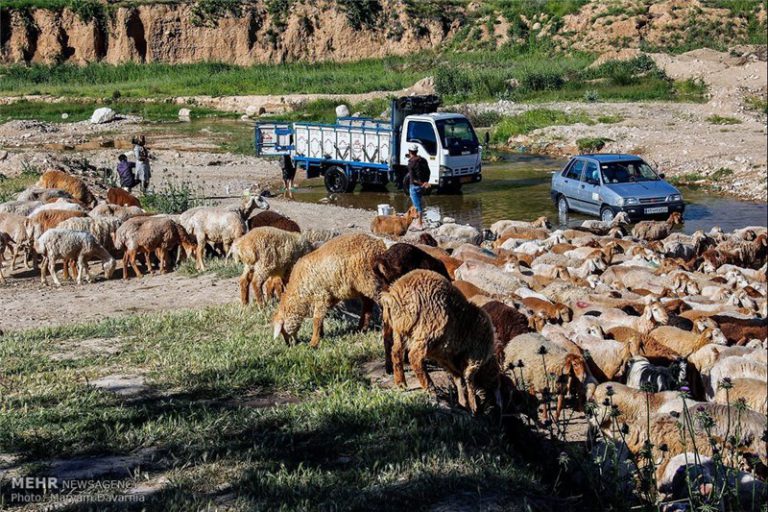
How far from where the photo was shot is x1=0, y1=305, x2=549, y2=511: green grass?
20.1ft

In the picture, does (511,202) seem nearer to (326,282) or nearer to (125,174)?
(125,174)

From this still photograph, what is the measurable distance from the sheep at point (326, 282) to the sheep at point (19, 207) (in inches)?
346

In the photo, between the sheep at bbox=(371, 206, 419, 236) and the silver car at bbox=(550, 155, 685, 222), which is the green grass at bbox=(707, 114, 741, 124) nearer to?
the silver car at bbox=(550, 155, 685, 222)

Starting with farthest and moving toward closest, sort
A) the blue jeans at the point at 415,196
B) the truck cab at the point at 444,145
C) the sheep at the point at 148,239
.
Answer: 1. the truck cab at the point at 444,145
2. the blue jeans at the point at 415,196
3. the sheep at the point at 148,239

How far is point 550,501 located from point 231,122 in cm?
4186

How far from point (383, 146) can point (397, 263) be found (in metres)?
15.0

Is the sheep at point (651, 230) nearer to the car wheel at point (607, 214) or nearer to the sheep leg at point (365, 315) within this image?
the car wheel at point (607, 214)

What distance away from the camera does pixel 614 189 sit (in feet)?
65.7

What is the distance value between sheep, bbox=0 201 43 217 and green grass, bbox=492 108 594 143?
2162 cm

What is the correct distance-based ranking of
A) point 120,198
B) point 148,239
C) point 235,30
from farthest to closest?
point 235,30 → point 120,198 → point 148,239

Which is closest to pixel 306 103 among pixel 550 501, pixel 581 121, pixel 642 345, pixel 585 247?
pixel 581 121

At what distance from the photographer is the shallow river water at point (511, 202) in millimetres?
21578

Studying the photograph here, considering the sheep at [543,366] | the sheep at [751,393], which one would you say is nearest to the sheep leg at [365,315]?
the sheep at [543,366]

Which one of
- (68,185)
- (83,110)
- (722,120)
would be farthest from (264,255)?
(83,110)
